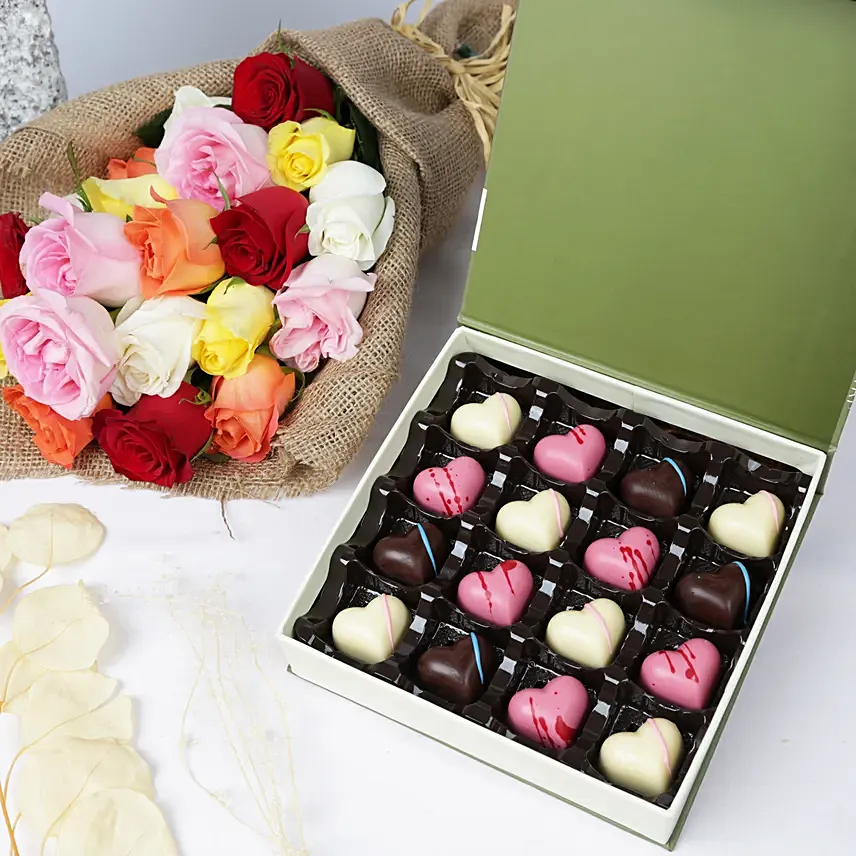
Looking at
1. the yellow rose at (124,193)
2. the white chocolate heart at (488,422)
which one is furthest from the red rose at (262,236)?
the white chocolate heart at (488,422)

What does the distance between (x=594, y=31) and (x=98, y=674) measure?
2.20 ft

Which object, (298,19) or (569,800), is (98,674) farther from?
(298,19)

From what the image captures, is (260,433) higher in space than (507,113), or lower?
lower

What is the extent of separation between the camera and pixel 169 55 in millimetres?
1743

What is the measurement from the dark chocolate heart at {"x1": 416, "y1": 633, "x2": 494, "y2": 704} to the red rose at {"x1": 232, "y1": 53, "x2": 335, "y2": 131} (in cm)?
55

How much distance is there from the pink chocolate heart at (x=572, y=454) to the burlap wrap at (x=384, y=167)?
6.7 inches

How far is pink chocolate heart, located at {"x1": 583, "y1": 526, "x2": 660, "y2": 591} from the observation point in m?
1.00

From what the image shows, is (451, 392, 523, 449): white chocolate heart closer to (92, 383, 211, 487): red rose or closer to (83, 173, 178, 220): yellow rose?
(92, 383, 211, 487): red rose

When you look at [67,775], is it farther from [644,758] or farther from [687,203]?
[687,203]

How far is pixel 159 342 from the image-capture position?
108 centimetres

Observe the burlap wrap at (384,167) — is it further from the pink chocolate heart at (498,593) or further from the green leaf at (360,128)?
the pink chocolate heart at (498,593)

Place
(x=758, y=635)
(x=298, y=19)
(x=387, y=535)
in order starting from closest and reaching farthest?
(x=758, y=635) < (x=387, y=535) < (x=298, y=19)

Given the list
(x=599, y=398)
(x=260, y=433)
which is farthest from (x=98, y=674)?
(x=599, y=398)

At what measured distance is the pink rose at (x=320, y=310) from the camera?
110cm
